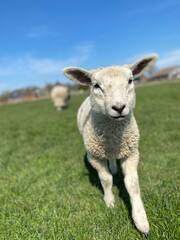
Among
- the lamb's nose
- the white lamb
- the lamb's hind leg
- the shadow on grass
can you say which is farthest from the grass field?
the lamb's nose

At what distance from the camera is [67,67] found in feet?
13.3

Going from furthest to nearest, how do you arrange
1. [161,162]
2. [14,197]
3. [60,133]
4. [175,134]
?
[60,133], [175,134], [161,162], [14,197]

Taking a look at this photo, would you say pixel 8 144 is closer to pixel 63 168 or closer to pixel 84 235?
pixel 63 168

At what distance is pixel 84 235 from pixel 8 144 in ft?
20.3

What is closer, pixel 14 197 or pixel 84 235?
pixel 84 235

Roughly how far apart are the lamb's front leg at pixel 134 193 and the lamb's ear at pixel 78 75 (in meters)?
1.11

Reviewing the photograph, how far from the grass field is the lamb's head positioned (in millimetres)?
1124

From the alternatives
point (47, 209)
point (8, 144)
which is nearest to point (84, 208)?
point (47, 209)

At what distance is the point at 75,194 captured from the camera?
4633 millimetres

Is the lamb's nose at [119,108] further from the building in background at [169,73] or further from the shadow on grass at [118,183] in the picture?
the building in background at [169,73]

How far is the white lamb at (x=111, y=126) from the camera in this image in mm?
3555

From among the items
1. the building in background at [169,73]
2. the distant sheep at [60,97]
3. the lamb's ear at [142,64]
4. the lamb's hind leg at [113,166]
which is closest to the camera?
the lamb's ear at [142,64]

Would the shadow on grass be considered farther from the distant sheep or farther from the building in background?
the building in background

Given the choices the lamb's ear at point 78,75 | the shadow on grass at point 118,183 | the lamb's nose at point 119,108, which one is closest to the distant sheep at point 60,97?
the shadow on grass at point 118,183
